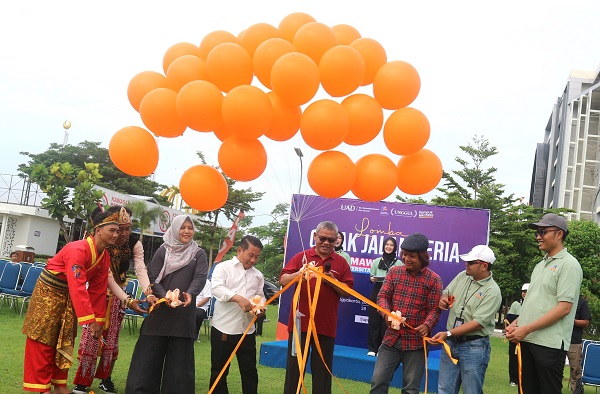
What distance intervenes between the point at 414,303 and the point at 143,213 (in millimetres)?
27088

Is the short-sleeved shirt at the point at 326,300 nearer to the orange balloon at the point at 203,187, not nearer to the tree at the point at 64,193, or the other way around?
the orange balloon at the point at 203,187

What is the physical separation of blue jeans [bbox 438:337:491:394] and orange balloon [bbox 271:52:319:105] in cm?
240

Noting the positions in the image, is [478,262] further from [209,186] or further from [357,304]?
[357,304]

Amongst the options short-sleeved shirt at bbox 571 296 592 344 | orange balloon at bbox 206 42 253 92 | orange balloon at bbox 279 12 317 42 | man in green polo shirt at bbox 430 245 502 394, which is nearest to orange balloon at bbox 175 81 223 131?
orange balloon at bbox 206 42 253 92

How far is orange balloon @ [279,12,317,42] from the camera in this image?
537 centimetres

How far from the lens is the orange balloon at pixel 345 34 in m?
5.51

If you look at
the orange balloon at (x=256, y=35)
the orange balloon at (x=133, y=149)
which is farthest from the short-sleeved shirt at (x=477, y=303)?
the orange balloon at (x=133, y=149)

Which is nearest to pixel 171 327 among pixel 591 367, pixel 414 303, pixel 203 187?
pixel 203 187

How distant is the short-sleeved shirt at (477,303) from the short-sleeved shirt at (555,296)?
37 cm

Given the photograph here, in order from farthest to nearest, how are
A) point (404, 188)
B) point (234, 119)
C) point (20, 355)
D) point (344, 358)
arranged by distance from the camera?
point (344, 358)
point (20, 355)
point (404, 188)
point (234, 119)

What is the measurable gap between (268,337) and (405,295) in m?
7.96

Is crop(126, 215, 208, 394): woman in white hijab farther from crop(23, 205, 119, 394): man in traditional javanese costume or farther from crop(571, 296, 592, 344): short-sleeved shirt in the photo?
crop(571, 296, 592, 344): short-sleeved shirt

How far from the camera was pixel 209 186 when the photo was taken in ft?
17.2

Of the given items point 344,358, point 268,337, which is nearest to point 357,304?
point 344,358
